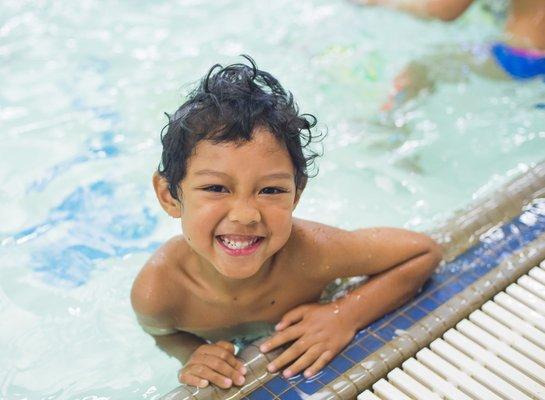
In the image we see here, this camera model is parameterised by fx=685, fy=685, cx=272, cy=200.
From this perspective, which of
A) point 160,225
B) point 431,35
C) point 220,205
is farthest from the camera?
point 431,35

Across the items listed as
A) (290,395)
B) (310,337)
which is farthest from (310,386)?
(310,337)

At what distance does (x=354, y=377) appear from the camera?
2.04m

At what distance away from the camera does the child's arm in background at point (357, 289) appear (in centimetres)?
217

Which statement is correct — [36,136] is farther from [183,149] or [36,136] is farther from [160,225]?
[183,149]

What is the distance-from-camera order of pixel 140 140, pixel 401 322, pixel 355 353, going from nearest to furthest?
1. pixel 355 353
2. pixel 401 322
3. pixel 140 140

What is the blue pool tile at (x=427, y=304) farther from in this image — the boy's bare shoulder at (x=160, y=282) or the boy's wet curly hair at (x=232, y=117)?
the boy's bare shoulder at (x=160, y=282)

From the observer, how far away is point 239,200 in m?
1.84

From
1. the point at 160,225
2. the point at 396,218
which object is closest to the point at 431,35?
the point at 396,218

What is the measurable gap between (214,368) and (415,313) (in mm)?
722

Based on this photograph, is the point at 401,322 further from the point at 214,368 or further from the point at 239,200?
the point at 239,200

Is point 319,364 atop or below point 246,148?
below

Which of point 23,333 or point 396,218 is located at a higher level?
point 396,218

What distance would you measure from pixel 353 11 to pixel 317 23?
0.31m

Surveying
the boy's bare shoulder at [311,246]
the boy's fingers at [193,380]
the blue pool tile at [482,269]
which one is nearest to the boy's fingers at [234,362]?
the boy's fingers at [193,380]
